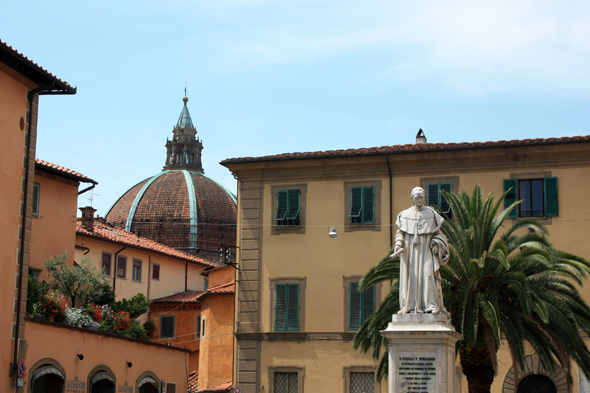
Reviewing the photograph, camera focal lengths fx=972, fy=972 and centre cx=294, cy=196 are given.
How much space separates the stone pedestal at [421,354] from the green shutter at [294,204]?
18.2 meters

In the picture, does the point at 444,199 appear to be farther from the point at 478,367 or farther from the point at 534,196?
the point at 478,367

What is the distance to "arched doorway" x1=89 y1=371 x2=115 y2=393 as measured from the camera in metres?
31.8

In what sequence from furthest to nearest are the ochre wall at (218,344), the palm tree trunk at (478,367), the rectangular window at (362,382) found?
the ochre wall at (218,344)
the rectangular window at (362,382)
the palm tree trunk at (478,367)

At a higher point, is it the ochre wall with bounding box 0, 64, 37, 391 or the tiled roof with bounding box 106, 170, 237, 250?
the tiled roof with bounding box 106, 170, 237, 250

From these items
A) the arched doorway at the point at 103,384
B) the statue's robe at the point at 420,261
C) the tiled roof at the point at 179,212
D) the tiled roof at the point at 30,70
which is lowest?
the arched doorway at the point at 103,384

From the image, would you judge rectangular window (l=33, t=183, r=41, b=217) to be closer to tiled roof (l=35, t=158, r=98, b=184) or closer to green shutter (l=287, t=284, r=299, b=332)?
tiled roof (l=35, t=158, r=98, b=184)

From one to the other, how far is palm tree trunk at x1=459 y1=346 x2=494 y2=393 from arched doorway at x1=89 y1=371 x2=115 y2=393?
12.8 meters

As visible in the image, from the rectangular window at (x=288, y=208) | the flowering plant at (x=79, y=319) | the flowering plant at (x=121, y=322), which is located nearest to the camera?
the flowering plant at (x=79, y=319)

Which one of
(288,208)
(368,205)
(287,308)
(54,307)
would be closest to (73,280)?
(54,307)

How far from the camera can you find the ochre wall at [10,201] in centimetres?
2645

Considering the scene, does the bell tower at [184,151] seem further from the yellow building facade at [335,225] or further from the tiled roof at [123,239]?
the yellow building facade at [335,225]

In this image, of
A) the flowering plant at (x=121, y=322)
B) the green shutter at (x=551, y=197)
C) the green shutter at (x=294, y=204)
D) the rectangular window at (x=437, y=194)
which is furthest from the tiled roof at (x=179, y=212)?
the green shutter at (x=551, y=197)

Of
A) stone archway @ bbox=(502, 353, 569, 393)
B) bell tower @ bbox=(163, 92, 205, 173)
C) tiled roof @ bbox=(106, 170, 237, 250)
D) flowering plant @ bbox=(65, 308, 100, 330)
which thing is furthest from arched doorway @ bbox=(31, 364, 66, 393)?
bell tower @ bbox=(163, 92, 205, 173)

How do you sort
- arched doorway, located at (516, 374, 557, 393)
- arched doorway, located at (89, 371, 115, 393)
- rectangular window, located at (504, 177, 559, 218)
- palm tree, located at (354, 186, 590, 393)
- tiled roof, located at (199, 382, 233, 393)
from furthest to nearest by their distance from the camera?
1. tiled roof, located at (199, 382, 233, 393)
2. arched doorway, located at (89, 371, 115, 393)
3. rectangular window, located at (504, 177, 559, 218)
4. arched doorway, located at (516, 374, 557, 393)
5. palm tree, located at (354, 186, 590, 393)
